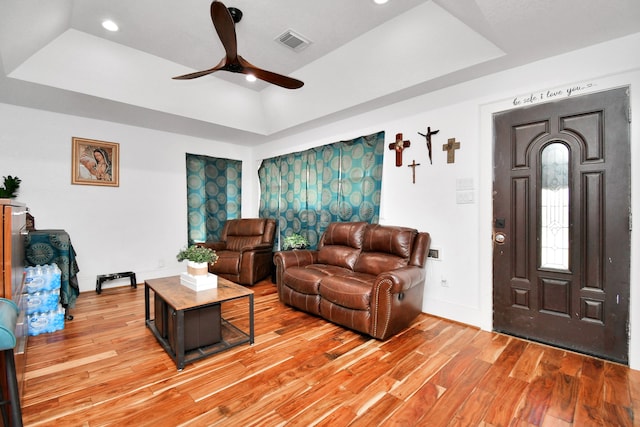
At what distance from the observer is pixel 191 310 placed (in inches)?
90.4

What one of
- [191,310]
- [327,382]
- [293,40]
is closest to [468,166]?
[293,40]

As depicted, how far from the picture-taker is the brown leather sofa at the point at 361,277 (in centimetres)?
257

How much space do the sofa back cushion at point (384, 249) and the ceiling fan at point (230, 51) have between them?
1799mm

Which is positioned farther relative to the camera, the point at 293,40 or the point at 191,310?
the point at 293,40

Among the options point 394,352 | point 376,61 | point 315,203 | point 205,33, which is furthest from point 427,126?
point 205,33

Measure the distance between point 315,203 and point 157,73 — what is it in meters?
2.70

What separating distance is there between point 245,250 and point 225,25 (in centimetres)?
313

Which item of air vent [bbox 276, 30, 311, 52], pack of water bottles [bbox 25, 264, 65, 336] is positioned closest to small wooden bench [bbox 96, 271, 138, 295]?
pack of water bottles [bbox 25, 264, 65, 336]

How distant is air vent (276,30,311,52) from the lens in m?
3.05

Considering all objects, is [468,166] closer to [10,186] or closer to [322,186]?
[322,186]

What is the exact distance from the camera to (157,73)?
3633mm

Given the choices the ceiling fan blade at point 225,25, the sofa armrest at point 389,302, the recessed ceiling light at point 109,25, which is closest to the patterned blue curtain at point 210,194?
the recessed ceiling light at point 109,25

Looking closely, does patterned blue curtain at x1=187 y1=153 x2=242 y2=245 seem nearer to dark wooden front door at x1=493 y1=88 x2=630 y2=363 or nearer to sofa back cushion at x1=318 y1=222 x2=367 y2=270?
sofa back cushion at x1=318 y1=222 x2=367 y2=270

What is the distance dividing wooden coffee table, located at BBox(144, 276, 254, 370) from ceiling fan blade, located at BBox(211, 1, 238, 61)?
74.7 inches
